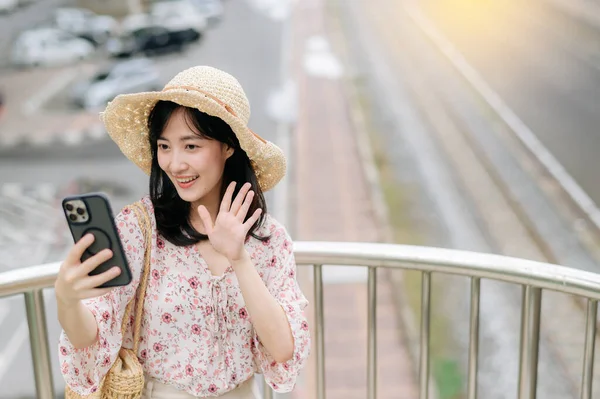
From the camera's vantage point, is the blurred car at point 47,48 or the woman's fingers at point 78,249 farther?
the blurred car at point 47,48

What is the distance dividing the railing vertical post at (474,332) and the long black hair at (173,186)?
40 cm

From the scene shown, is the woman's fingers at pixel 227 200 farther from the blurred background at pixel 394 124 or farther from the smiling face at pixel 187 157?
the blurred background at pixel 394 124

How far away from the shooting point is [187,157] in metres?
0.87

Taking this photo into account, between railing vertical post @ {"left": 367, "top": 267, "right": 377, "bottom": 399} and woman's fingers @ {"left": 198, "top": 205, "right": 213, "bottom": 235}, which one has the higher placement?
woman's fingers @ {"left": 198, "top": 205, "right": 213, "bottom": 235}

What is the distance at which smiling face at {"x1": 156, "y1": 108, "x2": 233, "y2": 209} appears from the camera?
0.87m

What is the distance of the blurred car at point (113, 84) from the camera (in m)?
9.95

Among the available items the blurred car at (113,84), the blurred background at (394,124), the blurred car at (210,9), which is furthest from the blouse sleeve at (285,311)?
Result: the blurred car at (210,9)

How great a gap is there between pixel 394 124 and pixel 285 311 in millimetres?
9092

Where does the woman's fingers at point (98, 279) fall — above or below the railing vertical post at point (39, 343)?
above

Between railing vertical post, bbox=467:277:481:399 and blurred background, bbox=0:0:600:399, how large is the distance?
334 cm

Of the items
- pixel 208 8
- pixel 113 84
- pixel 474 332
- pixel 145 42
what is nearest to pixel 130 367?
pixel 474 332

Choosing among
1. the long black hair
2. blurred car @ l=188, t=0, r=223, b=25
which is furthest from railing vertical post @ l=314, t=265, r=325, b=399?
blurred car @ l=188, t=0, r=223, b=25

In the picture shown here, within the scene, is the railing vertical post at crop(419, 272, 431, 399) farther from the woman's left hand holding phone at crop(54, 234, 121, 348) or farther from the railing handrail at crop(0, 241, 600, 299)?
the woman's left hand holding phone at crop(54, 234, 121, 348)

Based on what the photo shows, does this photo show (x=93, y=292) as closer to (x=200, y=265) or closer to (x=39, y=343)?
(x=200, y=265)
